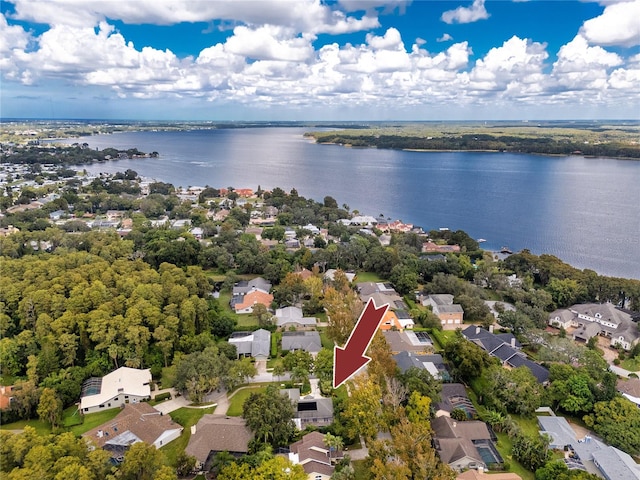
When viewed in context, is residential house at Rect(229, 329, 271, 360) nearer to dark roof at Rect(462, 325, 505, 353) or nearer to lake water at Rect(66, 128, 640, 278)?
dark roof at Rect(462, 325, 505, 353)

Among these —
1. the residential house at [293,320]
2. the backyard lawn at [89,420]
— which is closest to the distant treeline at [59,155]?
the residential house at [293,320]

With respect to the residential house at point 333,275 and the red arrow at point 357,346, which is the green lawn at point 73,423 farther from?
the residential house at point 333,275

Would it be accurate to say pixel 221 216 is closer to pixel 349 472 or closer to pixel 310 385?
pixel 310 385

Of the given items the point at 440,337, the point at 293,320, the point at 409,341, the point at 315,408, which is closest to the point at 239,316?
the point at 293,320

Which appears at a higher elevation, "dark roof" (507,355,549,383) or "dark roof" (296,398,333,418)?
"dark roof" (507,355,549,383)

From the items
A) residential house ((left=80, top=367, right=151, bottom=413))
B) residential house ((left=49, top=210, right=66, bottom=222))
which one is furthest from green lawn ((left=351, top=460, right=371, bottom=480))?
residential house ((left=49, top=210, right=66, bottom=222))

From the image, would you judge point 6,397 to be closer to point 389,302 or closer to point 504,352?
point 389,302

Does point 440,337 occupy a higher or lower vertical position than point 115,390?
higher
